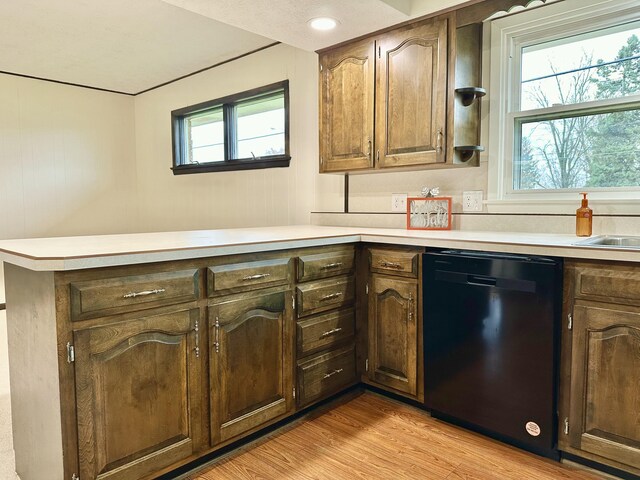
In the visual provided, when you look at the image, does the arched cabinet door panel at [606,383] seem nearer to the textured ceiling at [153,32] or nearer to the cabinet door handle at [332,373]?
the cabinet door handle at [332,373]

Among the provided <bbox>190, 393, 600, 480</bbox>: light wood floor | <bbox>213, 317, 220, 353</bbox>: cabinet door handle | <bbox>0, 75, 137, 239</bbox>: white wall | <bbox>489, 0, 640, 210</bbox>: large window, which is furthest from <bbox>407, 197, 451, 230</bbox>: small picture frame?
<bbox>0, 75, 137, 239</bbox>: white wall

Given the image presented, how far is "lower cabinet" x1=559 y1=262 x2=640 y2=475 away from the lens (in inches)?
63.1

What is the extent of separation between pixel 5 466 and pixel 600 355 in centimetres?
245

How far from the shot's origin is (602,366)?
5.48 ft

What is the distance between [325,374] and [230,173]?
93.1 inches

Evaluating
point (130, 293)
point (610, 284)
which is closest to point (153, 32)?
point (130, 293)

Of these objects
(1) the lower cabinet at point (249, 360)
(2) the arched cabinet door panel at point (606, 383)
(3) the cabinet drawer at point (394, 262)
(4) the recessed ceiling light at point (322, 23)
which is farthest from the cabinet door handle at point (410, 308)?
(4) the recessed ceiling light at point (322, 23)

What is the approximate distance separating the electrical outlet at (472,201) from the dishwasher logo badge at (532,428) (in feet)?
3.92

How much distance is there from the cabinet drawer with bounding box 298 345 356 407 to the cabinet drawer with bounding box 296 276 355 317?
0.26 meters

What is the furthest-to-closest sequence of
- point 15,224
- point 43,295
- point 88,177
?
point 88,177 → point 15,224 → point 43,295

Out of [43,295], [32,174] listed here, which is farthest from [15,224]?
[43,295]

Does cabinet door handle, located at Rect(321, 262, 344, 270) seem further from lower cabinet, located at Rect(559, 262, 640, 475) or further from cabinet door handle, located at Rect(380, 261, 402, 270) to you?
lower cabinet, located at Rect(559, 262, 640, 475)

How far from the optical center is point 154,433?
160 centimetres

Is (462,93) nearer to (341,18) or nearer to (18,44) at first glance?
(341,18)
